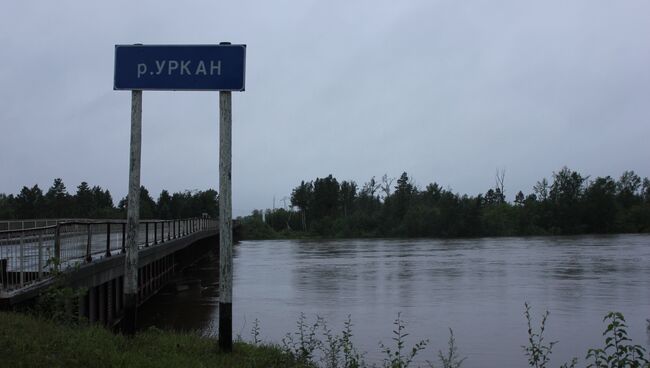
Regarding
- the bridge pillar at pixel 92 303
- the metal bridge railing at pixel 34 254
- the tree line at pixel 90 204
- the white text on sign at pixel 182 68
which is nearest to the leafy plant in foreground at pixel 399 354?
the white text on sign at pixel 182 68

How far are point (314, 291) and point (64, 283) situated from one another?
61.5ft

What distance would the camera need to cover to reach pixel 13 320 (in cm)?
789

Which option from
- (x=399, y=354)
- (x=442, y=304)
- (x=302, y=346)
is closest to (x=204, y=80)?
(x=302, y=346)

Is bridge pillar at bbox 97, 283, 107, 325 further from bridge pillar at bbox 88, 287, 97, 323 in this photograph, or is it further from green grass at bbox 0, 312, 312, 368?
green grass at bbox 0, 312, 312, 368

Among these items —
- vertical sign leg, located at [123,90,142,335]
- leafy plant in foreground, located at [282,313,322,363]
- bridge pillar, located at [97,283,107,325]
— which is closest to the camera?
vertical sign leg, located at [123,90,142,335]

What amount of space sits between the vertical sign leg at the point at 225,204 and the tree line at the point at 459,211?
391ft

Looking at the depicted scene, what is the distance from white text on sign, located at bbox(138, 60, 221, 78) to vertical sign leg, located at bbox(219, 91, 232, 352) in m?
0.34

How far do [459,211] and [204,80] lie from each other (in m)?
120

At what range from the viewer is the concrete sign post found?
7742mm

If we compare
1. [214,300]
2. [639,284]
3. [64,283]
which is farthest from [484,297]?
[64,283]

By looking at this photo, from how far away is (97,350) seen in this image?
22.4 ft

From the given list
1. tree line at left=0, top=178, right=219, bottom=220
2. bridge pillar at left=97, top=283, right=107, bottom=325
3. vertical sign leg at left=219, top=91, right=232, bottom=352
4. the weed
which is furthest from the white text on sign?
tree line at left=0, top=178, right=219, bottom=220

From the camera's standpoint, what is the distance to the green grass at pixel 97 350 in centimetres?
634

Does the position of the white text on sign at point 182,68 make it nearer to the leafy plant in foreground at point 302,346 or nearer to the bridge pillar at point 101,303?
the leafy plant in foreground at point 302,346
